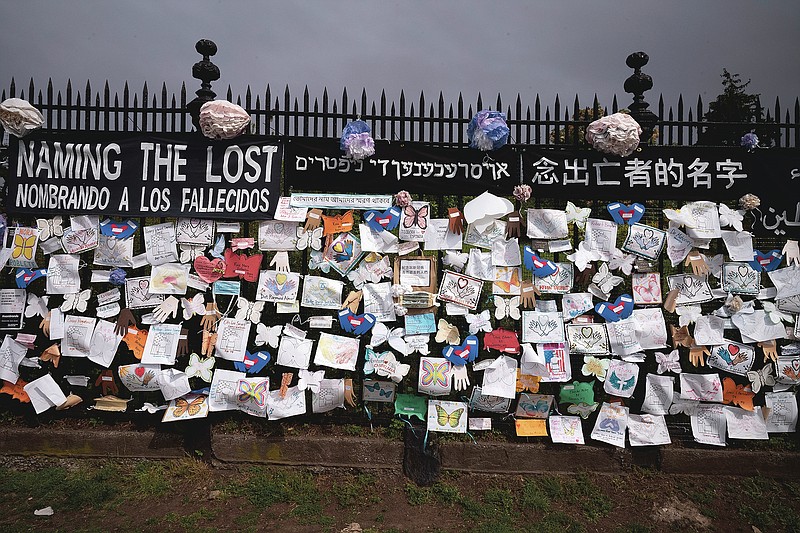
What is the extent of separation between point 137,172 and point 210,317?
151cm

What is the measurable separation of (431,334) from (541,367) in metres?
1.04

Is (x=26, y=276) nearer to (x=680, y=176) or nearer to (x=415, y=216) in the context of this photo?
Result: (x=415, y=216)

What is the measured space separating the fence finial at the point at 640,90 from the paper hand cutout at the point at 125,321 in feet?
16.7

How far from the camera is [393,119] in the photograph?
4453 millimetres

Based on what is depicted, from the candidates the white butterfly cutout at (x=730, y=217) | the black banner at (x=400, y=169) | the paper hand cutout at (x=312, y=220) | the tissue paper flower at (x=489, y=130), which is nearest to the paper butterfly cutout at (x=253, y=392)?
the paper hand cutout at (x=312, y=220)

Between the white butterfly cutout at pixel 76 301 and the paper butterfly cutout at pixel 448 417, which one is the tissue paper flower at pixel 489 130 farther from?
the white butterfly cutout at pixel 76 301

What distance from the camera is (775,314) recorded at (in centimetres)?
439

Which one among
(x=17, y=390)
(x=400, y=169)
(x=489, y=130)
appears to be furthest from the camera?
(x=17, y=390)

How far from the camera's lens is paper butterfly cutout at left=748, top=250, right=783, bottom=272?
439cm

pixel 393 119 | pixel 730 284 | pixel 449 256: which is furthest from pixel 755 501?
pixel 393 119

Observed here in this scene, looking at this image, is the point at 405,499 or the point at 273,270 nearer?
the point at 405,499

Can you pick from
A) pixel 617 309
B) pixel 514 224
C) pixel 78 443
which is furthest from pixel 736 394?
pixel 78 443

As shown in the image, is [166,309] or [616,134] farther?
[166,309]

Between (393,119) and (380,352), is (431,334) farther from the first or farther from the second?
(393,119)
